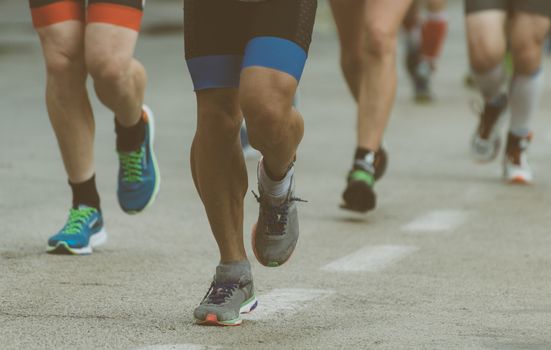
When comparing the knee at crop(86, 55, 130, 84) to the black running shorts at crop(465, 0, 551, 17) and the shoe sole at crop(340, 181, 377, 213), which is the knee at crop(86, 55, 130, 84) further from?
the black running shorts at crop(465, 0, 551, 17)

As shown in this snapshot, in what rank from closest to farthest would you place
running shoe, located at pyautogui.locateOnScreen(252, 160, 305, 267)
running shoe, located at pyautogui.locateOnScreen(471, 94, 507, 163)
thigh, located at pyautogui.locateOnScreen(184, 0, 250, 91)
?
thigh, located at pyautogui.locateOnScreen(184, 0, 250, 91), running shoe, located at pyautogui.locateOnScreen(252, 160, 305, 267), running shoe, located at pyautogui.locateOnScreen(471, 94, 507, 163)

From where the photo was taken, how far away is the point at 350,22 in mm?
8359

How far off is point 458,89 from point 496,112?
7877mm

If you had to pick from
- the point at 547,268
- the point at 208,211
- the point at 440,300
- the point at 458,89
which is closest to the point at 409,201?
the point at 547,268

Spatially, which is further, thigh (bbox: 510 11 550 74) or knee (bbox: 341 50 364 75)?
thigh (bbox: 510 11 550 74)

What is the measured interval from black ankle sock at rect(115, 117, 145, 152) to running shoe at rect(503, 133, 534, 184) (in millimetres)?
3201

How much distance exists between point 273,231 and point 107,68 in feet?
4.95

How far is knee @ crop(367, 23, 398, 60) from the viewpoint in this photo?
8.03 metres

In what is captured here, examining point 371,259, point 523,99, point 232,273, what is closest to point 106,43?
point 371,259

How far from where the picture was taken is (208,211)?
5.14m

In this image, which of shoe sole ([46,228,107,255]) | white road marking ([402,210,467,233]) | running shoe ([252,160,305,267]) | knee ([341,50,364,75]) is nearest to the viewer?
running shoe ([252,160,305,267])

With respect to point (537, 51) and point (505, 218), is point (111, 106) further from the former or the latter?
point (537, 51)

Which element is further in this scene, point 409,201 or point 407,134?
point 407,134

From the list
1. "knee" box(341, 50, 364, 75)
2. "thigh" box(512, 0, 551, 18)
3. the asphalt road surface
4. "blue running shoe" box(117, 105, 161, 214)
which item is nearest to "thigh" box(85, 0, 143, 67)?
"blue running shoe" box(117, 105, 161, 214)
